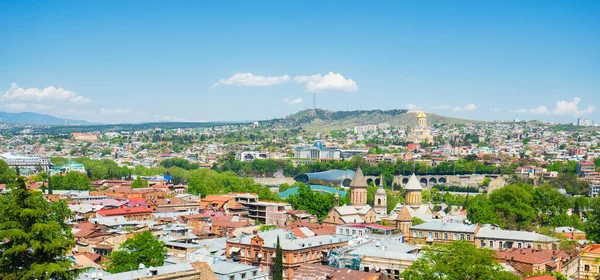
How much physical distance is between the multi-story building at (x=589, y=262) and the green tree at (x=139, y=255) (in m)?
24.3

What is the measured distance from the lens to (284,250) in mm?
37406

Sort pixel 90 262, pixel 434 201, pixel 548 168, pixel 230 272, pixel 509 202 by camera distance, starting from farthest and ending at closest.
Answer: pixel 548 168
pixel 434 201
pixel 509 202
pixel 90 262
pixel 230 272

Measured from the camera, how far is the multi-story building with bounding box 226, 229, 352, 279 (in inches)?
1479

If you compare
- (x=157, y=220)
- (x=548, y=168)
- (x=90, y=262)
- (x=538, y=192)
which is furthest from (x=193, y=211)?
(x=548, y=168)

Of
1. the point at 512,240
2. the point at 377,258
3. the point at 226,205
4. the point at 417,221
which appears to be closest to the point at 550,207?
the point at 417,221

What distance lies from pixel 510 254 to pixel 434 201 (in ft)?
190

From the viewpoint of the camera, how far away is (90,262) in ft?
124

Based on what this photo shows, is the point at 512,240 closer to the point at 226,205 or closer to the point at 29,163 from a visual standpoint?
the point at 226,205

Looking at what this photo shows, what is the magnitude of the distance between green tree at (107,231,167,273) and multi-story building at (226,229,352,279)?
199 inches

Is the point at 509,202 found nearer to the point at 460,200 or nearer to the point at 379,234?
the point at 379,234

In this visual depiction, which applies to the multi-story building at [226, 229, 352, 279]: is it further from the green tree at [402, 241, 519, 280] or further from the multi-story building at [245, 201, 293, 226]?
the multi-story building at [245, 201, 293, 226]

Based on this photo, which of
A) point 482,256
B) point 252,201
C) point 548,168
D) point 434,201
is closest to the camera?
point 482,256

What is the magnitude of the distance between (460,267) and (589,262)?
15656 mm

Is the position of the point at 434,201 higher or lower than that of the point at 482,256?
lower
